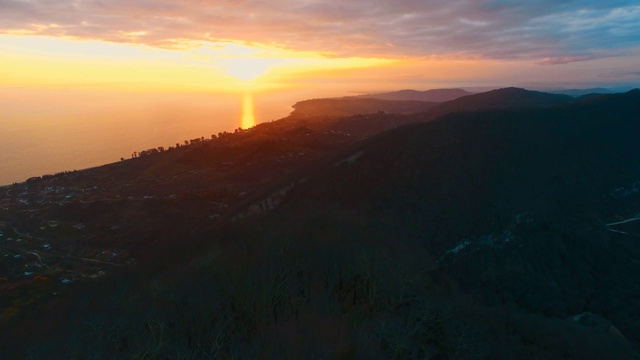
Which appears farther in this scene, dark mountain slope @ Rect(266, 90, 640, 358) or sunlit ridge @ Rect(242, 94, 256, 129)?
sunlit ridge @ Rect(242, 94, 256, 129)

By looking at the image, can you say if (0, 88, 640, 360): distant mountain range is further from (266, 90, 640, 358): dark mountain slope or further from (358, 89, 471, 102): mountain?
(358, 89, 471, 102): mountain

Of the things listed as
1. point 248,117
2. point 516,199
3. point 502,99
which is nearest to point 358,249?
point 516,199

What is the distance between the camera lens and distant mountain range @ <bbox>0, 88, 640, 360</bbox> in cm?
1269

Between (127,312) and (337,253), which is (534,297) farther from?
(127,312)

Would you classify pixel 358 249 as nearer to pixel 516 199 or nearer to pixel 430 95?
pixel 516 199

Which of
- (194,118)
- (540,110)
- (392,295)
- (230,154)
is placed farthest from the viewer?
(194,118)

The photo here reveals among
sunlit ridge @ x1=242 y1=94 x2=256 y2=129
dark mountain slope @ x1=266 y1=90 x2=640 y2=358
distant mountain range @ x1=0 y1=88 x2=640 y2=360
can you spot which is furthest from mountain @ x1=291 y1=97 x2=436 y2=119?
dark mountain slope @ x1=266 y1=90 x2=640 y2=358

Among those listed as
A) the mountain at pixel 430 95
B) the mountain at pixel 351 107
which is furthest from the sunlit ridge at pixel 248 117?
the mountain at pixel 430 95

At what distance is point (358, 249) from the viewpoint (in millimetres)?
16641

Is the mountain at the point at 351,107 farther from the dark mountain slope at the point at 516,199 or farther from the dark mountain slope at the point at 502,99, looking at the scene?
the dark mountain slope at the point at 516,199

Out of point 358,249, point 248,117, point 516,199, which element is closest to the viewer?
point 358,249

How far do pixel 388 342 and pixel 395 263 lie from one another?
470cm

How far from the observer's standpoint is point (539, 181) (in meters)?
35.7

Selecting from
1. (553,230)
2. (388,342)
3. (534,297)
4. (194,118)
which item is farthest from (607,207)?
(194,118)
